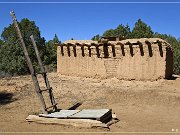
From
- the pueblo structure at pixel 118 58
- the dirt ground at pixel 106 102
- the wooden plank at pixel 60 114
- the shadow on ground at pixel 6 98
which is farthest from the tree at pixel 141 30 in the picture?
the wooden plank at pixel 60 114

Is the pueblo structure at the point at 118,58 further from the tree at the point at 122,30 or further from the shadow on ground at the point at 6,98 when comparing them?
the tree at the point at 122,30

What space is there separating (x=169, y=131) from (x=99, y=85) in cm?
780

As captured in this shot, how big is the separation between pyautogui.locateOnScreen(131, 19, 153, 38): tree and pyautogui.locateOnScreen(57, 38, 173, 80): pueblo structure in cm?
1862

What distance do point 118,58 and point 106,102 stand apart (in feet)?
14.9

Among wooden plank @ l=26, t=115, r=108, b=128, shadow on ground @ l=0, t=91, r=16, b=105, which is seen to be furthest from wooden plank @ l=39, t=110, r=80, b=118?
shadow on ground @ l=0, t=91, r=16, b=105

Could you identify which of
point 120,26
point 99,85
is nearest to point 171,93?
point 99,85

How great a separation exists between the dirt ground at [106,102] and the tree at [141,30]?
19.6 metres

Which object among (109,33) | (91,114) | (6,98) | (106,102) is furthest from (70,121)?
(109,33)

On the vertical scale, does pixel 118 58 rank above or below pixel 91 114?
above

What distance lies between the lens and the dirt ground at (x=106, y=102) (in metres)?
9.76

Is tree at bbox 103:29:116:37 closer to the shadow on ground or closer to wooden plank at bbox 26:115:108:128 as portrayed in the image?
the shadow on ground

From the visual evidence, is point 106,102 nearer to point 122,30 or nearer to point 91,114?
point 91,114

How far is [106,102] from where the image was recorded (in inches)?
537

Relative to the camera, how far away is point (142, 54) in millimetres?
16797
